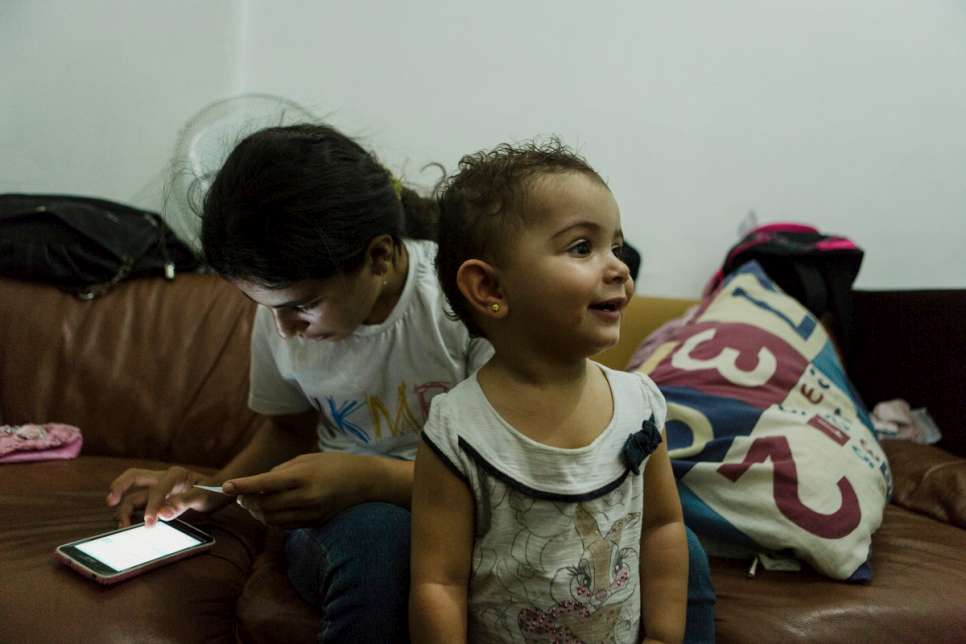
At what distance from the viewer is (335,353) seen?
95 centimetres

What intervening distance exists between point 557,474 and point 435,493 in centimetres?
13

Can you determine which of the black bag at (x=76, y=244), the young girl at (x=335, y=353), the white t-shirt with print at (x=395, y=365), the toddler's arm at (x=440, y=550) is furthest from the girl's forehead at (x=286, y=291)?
the black bag at (x=76, y=244)

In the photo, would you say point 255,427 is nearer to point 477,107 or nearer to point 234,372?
point 234,372

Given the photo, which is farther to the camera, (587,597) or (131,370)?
(131,370)

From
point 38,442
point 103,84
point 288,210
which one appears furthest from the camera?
point 103,84

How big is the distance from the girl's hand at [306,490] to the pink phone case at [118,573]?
0.51ft

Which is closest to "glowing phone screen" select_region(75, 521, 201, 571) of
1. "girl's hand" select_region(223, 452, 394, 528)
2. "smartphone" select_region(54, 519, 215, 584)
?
"smartphone" select_region(54, 519, 215, 584)

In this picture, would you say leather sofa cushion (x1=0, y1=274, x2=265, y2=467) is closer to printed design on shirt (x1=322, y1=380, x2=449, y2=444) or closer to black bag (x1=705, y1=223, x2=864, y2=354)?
printed design on shirt (x1=322, y1=380, x2=449, y2=444)

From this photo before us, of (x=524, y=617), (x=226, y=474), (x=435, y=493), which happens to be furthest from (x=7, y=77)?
(x=524, y=617)

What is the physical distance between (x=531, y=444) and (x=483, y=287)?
17 centimetres

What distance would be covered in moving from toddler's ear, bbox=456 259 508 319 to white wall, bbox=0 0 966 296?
1222mm

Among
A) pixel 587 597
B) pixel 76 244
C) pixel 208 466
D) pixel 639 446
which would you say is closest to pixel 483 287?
pixel 639 446

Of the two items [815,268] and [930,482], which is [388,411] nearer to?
[930,482]

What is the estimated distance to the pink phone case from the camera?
775 mm
